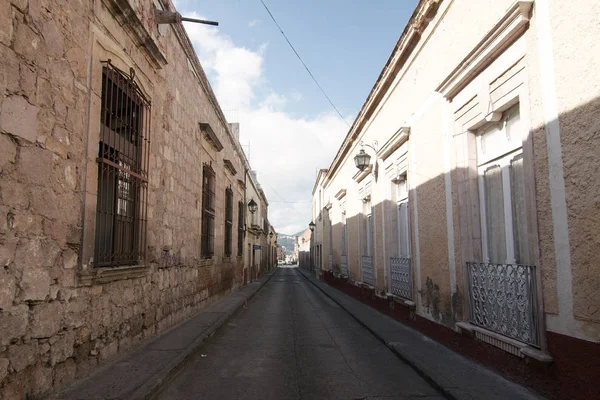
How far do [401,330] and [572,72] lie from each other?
5.08m

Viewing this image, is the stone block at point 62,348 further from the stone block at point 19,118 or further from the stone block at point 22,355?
the stone block at point 19,118

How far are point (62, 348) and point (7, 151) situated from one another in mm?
1859

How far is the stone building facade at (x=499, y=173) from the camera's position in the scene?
3.28 m

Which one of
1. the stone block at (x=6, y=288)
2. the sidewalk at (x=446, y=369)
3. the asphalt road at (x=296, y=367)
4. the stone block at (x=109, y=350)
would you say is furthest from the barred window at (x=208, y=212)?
the stone block at (x=6, y=288)

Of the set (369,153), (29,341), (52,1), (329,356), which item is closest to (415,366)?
(329,356)

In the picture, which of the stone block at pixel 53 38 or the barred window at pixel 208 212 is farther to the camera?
the barred window at pixel 208 212

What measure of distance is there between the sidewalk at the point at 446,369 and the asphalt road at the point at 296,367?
13cm

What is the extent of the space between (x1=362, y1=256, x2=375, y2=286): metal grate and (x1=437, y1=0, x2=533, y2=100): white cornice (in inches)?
238

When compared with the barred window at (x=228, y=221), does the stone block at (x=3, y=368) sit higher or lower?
lower

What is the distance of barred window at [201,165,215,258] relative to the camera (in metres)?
10.5

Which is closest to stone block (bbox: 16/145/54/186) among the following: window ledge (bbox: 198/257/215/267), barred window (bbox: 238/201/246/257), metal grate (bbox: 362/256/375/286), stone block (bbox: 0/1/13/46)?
stone block (bbox: 0/1/13/46)

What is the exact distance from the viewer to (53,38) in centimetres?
374

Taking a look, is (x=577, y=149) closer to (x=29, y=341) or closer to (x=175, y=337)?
(x=29, y=341)

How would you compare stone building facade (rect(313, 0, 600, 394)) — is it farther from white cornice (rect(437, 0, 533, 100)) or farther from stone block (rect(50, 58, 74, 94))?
stone block (rect(50, 58, 74, 94))
